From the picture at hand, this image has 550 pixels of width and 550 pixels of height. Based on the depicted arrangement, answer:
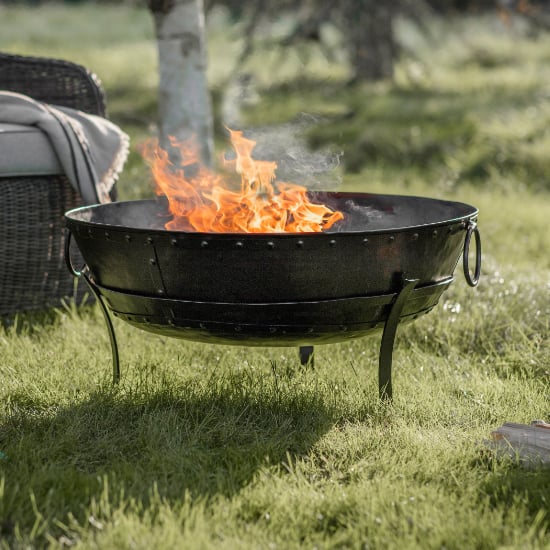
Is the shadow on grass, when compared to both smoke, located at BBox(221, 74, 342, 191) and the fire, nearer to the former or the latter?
the fire

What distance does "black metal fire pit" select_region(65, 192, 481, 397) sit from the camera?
2.35 metres

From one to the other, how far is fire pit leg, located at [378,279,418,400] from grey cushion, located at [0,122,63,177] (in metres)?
1.87

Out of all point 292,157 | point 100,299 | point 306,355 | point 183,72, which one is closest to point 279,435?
point 306,355

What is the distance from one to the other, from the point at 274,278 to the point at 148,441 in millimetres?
656

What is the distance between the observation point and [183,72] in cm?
498

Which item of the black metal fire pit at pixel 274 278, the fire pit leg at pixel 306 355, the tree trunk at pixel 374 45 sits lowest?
the fire pit leg at pixel 306 355

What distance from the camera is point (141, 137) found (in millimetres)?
8164

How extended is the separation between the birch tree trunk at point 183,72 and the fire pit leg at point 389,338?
2.72 m

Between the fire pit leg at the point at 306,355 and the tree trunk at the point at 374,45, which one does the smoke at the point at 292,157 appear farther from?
the tree trunk at the point at 374,45

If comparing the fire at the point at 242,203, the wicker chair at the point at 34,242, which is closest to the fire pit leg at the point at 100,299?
the fire at the point at 242,203

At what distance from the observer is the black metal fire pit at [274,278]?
7.71ft

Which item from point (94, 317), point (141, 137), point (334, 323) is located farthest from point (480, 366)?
point (141, 137)

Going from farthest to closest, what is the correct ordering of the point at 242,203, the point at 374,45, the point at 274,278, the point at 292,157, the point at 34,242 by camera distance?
1. the point at 374,45
2. the point at 34,242
3. the point at 292,157
4. the point at 242,203
5. the point at 274,278

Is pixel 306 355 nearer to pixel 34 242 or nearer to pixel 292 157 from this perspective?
pixel 292 157
